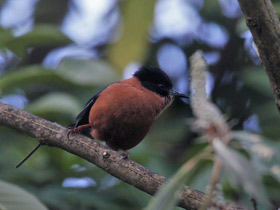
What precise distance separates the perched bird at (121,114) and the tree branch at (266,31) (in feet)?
5.93

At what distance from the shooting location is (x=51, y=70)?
13.5 ft

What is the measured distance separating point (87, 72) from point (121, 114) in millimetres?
626

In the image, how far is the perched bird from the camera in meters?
3.74

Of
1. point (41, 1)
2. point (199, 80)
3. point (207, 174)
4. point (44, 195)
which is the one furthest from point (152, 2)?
point (41, 1)

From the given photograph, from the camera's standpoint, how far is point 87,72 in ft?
13.7

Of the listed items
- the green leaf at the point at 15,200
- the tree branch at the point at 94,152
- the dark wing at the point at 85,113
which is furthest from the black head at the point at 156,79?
the green leaf at the point at 15,200

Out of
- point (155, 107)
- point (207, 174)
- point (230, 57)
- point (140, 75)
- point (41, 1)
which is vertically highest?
point (41, 1)

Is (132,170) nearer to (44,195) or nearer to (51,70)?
(44,195)

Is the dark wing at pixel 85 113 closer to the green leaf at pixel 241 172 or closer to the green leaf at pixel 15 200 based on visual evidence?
the green leaf at pixel 15 200

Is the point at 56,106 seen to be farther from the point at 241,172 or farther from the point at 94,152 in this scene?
the point at 241,172

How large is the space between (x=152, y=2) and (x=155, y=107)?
76 centimetres

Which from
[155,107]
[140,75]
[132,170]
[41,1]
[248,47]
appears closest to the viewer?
[132,170]

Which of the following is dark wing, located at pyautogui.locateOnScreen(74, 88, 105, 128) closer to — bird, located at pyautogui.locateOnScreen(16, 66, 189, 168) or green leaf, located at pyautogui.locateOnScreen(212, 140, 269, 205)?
bird, located at pyautogui.locateOnScreen(16, 66, 189, 168)

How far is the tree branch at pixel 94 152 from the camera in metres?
2.73
